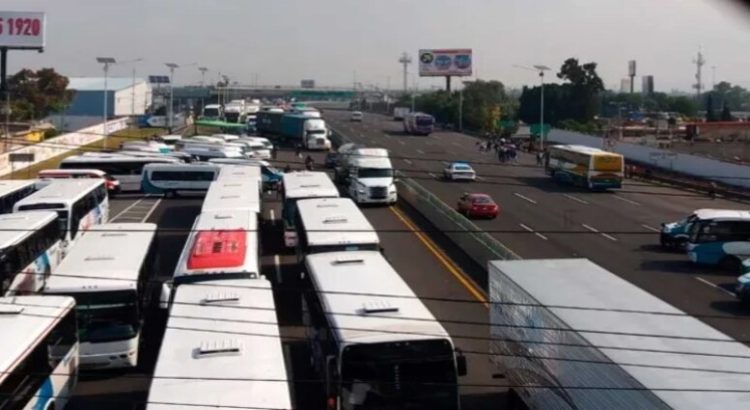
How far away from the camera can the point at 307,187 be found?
53.2 ft

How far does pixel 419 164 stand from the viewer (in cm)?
3200

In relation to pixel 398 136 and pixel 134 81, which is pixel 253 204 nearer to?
pixel 398 136

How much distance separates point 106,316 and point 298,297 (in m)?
3.30

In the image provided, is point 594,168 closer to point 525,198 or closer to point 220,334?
point 525,198

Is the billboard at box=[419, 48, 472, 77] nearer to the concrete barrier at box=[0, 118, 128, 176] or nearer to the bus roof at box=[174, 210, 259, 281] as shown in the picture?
the concrete barrier at box=[0, 118, 128, 176]

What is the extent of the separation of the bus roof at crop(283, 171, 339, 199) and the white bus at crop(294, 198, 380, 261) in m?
1.43

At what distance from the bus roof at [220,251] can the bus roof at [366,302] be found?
784 millimetres

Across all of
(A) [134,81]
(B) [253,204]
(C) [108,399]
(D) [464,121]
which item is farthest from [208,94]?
(C) [108,399]

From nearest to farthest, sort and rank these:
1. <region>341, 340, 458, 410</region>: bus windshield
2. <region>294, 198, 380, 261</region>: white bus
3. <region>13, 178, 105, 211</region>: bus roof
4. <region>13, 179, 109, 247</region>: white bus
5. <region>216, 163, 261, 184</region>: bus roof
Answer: <region>341, 340, 458, 410</region>: bus windshield → <region>294, 198, 380, 261</region>: white bus → <region>13, 179, 109, 247</region>: white bus → <region>13, 178, 105, 211</region>: bus roof → <region>216, 163, 261, 184</region>: bus roof

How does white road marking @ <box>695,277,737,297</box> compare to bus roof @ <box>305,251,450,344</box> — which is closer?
bus roof @ <box>305,251,450,344</box>

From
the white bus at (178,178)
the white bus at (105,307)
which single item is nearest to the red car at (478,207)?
the white bus at (178,178)

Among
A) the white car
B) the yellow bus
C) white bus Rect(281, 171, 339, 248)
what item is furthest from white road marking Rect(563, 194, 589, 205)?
white bus Rect(281, 171, 339, 248)

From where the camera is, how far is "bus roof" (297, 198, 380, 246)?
11.6m

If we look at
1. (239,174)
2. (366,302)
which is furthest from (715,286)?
(239,174)
